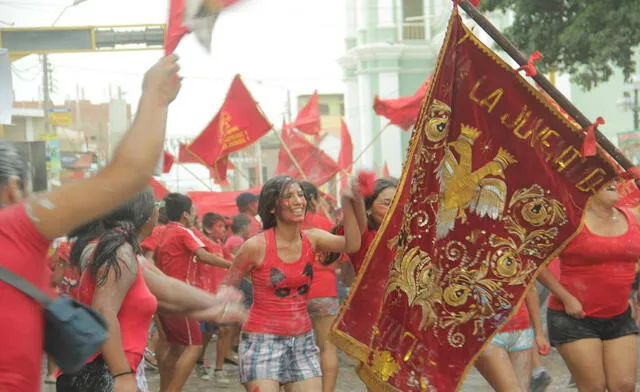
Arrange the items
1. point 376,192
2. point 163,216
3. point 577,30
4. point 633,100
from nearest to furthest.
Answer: point 376,192 → point 163,216 → point 577,30 → point 633,100

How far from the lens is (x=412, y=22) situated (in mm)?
51969

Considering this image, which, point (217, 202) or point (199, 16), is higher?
point (199, 16)

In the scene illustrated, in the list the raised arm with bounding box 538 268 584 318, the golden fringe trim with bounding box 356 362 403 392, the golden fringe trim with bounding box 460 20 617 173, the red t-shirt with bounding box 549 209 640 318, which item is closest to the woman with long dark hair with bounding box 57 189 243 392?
the golden fringe trim with bounding box 356 362 403 392

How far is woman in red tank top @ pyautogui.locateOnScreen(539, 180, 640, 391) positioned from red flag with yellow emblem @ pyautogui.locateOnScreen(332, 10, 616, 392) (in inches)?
35.4

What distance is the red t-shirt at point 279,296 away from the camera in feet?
22.9

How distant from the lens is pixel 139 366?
5207 millimetres

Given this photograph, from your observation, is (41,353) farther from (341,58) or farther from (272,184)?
(341,58)

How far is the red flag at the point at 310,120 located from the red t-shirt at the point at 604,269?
54.5 ft

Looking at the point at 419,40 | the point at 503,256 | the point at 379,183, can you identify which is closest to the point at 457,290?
the point at 503,256

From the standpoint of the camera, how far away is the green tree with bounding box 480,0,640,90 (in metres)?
17.7

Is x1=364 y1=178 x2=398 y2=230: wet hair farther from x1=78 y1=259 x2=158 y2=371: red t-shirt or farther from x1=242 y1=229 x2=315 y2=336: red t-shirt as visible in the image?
x1=78 y1=259 x2=158 y2=371: red t-shirt

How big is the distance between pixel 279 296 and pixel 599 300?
1.91 m

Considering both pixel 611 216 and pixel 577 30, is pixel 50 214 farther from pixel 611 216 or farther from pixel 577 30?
pixel 577 30

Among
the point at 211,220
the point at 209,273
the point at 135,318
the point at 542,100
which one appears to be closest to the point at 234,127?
the point at 211,220
